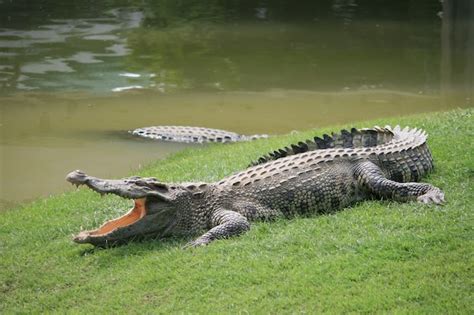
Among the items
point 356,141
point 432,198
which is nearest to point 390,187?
point 432,198

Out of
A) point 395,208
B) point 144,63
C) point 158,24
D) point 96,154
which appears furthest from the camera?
point 158,24

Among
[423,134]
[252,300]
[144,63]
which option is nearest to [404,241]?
[252,300]

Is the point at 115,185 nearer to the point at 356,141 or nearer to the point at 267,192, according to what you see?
the point at 267,192

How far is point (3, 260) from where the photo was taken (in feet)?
22.7

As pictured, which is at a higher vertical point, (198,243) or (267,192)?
(267,192)

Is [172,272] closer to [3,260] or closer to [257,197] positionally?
[257,197]

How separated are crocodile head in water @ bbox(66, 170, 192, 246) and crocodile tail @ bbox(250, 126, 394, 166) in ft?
3.91

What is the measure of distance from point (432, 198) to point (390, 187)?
1.27 feet

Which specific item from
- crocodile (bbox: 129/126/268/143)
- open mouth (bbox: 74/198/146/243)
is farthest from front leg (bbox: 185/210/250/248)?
crocodile (bbox: 129/126/268/143)

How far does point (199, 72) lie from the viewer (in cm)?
1694

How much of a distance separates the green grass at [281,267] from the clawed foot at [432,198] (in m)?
0.08

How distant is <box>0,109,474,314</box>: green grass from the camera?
210 inches

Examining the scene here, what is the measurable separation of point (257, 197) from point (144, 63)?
11.3 meters

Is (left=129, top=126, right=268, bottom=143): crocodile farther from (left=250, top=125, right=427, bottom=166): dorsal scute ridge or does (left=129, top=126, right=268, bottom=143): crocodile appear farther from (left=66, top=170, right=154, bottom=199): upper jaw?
(left=66, top=170, right=154, bottom=199): upper jaw
